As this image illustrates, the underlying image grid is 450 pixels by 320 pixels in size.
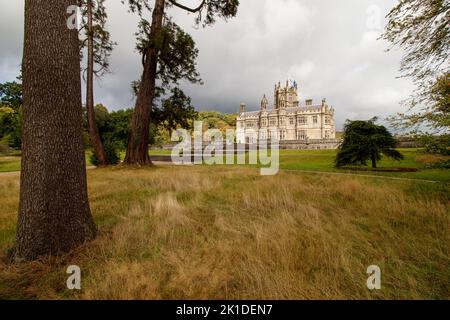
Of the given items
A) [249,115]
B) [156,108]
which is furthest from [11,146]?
[249,115]

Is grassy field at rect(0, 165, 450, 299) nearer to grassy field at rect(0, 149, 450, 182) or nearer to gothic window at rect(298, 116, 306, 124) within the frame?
grassy field at rect(0, 149, 450, 182)

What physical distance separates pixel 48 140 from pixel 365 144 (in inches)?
652

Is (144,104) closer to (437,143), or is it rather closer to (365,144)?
(365,144)

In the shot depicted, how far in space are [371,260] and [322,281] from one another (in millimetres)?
1044

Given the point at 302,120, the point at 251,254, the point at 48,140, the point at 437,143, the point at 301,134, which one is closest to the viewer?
the point at 251,254

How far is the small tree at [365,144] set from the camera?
565 inches

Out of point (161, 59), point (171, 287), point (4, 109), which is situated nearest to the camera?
point (171, 287)

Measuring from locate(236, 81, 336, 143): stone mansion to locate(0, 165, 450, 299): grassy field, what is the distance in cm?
6188

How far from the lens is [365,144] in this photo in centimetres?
1467

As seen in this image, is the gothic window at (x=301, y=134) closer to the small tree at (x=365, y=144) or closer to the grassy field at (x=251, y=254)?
the small tree at (x=365, y=144)

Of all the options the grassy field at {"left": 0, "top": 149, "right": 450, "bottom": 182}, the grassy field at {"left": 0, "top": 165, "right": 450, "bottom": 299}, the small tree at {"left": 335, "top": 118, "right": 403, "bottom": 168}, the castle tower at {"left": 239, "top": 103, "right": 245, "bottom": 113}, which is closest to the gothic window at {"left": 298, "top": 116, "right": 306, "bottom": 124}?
the castle tower at {"left": 239, "top": 103, "right": 245, "bottom": 113}

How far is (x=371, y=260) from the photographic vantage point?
3.00 m

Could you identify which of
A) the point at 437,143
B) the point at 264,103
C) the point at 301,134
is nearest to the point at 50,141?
the point at 437,143
